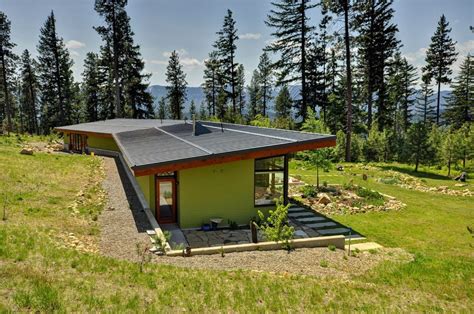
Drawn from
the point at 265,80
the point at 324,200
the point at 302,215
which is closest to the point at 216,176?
the point at 302,215

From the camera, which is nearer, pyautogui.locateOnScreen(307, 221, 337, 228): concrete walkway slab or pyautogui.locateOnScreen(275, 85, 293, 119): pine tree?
pyautogui.locateOnScreen(307, 221, 337, 228): concrete walkway slab

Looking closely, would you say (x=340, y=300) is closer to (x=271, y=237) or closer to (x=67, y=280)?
(x=271, y=237)

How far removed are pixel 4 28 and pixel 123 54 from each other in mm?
12808

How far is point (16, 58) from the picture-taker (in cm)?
3728

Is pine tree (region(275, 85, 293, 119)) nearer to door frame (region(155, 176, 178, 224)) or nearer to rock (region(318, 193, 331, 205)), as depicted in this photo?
rock (region(318, 193, 331, 205))

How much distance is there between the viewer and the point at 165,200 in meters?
12.1

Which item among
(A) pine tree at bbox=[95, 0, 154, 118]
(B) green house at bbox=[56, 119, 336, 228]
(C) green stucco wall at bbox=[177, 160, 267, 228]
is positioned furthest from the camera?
(A) pine tree at bbox=[95, 0, 154, 118]

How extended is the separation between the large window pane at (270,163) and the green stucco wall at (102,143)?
56.6 ft

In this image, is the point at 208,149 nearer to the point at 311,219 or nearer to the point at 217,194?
the point at 217,194

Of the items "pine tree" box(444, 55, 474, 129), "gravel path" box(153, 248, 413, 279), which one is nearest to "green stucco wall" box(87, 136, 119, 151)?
"gravel path" box(153, 248, 413, 279)

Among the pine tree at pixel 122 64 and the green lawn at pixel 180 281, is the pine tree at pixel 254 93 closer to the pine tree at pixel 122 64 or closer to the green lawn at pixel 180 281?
the pine tree at pixel 122 64

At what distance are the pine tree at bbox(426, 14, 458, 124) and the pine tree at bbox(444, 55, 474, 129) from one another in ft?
27.2

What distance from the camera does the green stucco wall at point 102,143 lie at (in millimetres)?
26625

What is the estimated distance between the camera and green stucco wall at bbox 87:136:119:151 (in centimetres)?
2662
